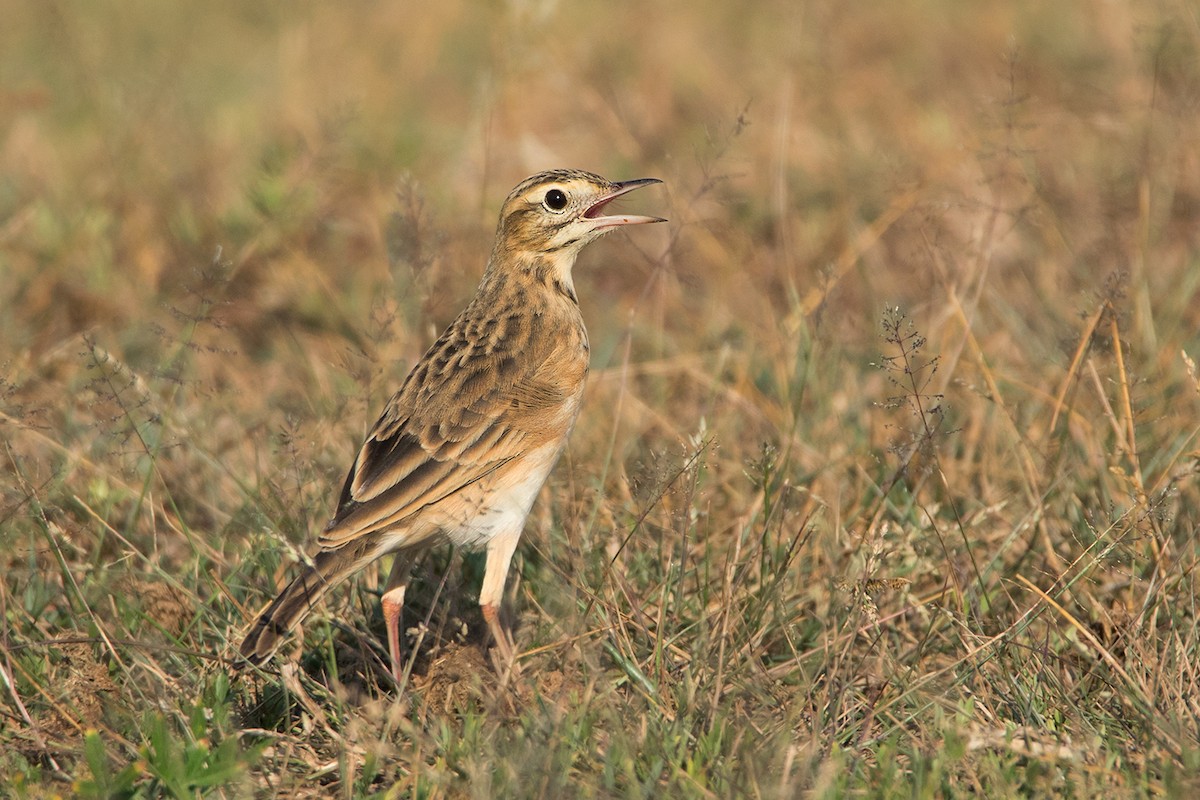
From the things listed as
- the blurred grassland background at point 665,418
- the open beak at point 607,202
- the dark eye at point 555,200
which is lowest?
the blurred grassland background at point 665,418

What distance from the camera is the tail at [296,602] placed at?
4367mm

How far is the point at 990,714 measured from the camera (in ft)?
14.3

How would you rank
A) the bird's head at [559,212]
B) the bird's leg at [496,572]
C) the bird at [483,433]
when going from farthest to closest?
the bird's head at [559,212]
the bird's leg at [496,572]
the bird at [483,433]

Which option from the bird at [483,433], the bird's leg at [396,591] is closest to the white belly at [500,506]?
the bird at [483,433]

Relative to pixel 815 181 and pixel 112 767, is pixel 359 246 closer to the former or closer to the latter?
pixel 815 181

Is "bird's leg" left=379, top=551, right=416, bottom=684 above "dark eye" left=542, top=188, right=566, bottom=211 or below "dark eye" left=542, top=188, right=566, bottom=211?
below

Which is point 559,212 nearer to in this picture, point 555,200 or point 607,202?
point 555,200

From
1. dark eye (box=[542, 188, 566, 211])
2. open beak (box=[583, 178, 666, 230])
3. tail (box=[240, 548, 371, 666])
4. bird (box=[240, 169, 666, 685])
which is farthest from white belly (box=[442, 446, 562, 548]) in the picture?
dark eye (box=[542, 188, 566, 211])

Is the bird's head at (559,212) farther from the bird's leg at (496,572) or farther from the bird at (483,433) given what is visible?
the bird's leg at (496,572)

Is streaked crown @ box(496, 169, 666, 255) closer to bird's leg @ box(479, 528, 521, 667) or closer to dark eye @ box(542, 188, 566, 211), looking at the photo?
dark eye @ box(542, 188, 566, 211)

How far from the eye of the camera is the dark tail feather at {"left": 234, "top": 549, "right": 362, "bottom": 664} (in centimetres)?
437

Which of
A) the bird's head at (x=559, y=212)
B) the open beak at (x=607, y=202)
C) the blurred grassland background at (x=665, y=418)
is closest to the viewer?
the blurred grassland background at (x=665, y=418)

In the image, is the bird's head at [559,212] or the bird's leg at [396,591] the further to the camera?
the bird's head at [559,212]

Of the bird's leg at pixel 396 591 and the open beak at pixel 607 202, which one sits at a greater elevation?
the open beak at pixel 607 202
